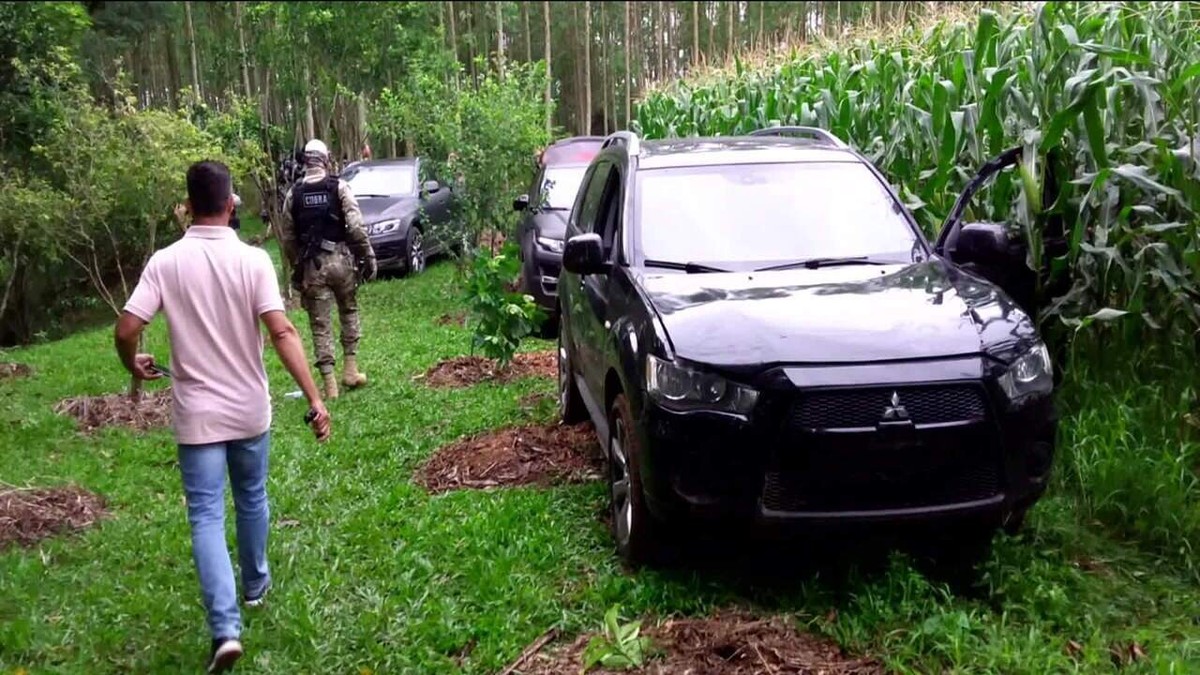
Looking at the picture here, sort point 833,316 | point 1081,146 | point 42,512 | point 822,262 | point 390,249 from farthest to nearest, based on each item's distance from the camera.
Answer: point 390,249
point 42,512
point 1081,146
point 822,262
point 833,316

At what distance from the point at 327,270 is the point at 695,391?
529 cm

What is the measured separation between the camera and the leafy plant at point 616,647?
3.82 m

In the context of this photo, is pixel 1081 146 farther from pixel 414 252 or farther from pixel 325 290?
pixel 414 252

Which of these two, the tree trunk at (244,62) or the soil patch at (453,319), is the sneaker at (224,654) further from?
the tree trunk at (244,62)

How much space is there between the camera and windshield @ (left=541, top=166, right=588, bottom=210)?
1205 centimetres

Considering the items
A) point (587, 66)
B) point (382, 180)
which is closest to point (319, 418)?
point (382, 180)

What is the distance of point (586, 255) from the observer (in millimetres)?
5191

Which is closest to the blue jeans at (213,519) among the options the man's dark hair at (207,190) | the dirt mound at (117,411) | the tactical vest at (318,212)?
the man's dark hair at (207,190)

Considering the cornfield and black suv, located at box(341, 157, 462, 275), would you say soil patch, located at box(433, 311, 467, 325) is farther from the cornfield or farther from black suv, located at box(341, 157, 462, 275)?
the cornfield

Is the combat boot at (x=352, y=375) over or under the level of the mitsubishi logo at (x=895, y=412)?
under

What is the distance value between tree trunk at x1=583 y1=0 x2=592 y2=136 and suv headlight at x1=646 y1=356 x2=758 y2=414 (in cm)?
3844

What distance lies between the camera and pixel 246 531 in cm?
445

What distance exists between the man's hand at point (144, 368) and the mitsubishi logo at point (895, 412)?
2679 millimetres

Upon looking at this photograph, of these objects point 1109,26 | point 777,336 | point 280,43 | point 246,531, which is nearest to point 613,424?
point 777,336
